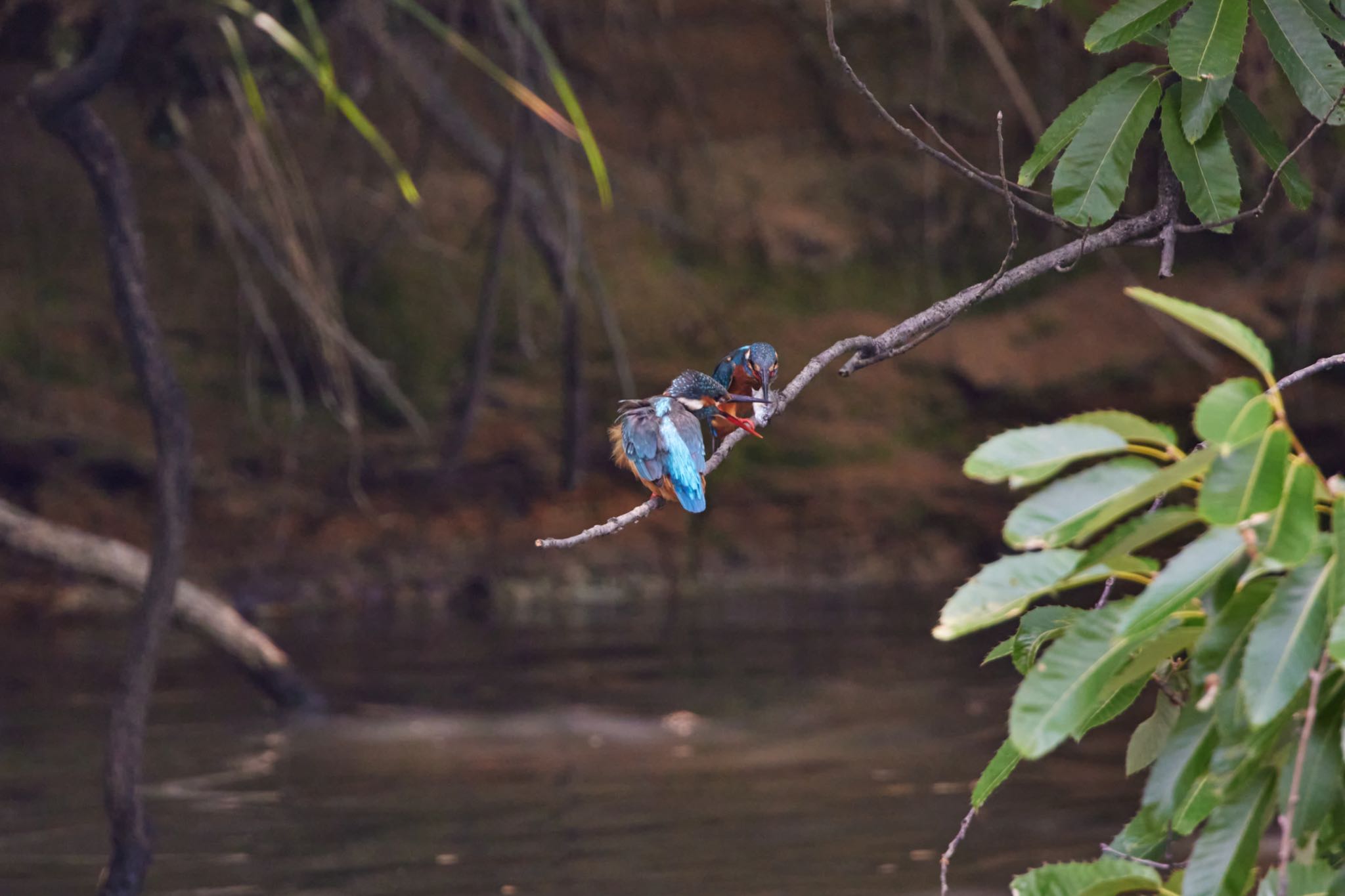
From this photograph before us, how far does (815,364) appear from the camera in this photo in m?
1.44

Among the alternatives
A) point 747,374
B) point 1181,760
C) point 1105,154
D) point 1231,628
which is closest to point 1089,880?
point 1181,760

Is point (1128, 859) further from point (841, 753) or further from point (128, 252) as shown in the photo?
point (841, 753)

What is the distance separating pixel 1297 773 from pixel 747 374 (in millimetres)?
1170

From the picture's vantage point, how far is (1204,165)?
4.99 ft

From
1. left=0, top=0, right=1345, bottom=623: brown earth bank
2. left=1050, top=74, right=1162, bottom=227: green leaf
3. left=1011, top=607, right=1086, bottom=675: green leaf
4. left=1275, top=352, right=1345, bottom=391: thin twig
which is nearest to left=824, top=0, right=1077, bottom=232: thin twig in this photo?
left=1050, top=74, right=1162, bottom=227: green leaf

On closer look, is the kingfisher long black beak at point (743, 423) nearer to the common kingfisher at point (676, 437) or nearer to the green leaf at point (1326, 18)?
the common kingfisher at point (676, 437)

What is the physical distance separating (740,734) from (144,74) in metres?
2.63

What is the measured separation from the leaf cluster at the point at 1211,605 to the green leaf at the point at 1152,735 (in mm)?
278

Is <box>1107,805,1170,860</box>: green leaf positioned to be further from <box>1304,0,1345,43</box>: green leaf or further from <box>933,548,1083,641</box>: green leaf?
<box>1304,0,1345,43</box>: green leaf

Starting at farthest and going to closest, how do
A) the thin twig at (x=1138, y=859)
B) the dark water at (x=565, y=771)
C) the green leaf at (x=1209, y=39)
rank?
1. the dark water at (x=565, y=771)
2. the green leaf at (x=1209, y=39)
3. the thin twig at (x=1138, y=859)

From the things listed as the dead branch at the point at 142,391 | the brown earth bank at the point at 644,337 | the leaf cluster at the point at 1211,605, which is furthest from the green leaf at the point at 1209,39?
the brown earth bank at the point at 644,337

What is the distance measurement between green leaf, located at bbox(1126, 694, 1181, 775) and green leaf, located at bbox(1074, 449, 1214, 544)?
1.53ft

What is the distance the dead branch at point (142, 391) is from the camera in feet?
10.1

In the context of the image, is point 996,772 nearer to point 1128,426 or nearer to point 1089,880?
point 1089,880
